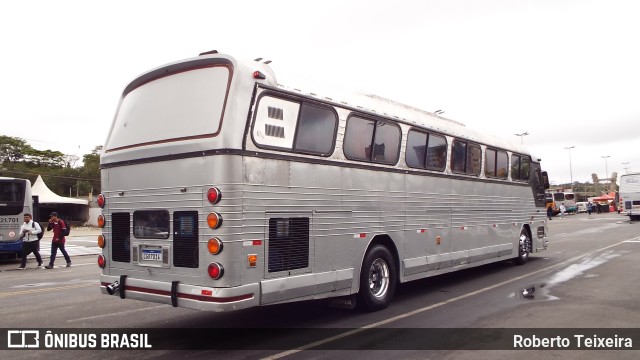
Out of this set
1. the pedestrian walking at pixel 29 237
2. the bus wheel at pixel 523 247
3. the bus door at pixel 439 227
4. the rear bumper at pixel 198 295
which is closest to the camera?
the rear bumper at pixel 198 295

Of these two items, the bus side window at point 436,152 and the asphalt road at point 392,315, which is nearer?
the asphalt road at point 392,315

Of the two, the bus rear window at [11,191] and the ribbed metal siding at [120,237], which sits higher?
the bus rear window at [11,191]

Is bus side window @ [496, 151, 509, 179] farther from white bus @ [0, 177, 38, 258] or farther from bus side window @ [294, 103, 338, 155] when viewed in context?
white bus @ [0, 177, 38, 258]

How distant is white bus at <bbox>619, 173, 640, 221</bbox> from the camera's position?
3797 cm

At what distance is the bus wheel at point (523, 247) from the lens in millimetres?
13203

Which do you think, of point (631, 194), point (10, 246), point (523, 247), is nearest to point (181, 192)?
point (523, 247)

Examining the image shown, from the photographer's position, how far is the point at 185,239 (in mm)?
5828

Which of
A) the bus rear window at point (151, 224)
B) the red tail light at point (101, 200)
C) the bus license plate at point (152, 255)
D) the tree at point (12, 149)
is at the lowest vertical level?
the bus license plate at point (152, 255)

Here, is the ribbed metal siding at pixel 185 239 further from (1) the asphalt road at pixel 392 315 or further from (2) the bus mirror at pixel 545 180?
(2) the bus mirror at pixel 545 180

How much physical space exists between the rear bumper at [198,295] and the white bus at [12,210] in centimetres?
1378

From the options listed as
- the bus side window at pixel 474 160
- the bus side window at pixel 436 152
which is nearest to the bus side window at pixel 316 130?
the bus side window at pixel 436 152

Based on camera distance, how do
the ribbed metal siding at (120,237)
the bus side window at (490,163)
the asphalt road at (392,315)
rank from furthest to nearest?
the bus side window at (490,163) < the ribbed metal siding at (120,237) < the asphalt road at (392,315)

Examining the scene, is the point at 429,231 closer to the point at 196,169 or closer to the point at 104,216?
the point at 196,169

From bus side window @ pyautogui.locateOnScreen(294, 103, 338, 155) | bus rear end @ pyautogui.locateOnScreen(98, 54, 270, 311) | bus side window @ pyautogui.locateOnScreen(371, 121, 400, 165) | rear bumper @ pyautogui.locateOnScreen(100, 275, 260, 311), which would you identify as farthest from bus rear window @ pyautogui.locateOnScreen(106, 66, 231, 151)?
bus side window @ pyautogui.locateOnScreen(371, 121, 400, 165)
